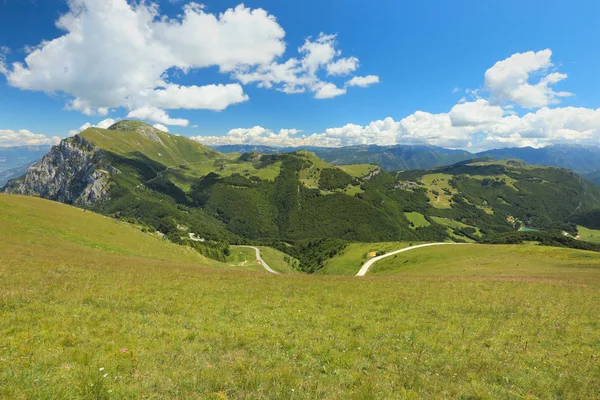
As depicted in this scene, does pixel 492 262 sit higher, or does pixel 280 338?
pixel 280 338

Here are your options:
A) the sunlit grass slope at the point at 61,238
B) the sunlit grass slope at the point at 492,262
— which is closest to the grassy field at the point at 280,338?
the sunlit grass slope at the point at 61,238

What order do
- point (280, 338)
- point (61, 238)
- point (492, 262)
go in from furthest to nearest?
1. point (492, 262)
2. point (61, 238)
3. point (280, 338)

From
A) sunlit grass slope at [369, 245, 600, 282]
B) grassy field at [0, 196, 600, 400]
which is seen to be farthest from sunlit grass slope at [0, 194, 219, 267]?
sunlit grass slope at [369, 245, 600, 282]

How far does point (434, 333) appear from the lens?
15727mm

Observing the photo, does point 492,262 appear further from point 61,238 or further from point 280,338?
point 61,238

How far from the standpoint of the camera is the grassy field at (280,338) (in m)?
9.23

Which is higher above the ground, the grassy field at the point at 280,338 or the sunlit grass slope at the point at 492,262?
the grassy field at the point at 280,338

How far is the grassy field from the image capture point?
9227mm

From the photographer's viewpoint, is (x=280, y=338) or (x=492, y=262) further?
(x=492, y=262)

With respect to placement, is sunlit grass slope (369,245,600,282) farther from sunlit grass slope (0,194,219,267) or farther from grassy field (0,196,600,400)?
sunlit grass slope (0,194,219,267)

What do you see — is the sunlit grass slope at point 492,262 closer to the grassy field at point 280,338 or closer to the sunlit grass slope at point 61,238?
the grassy field at point 280,338

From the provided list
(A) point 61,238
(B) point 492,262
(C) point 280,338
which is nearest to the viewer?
(C) point 280,338

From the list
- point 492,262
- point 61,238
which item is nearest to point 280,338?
point 61,238

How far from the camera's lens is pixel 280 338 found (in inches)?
556
